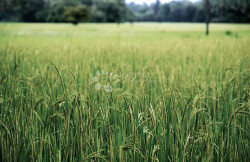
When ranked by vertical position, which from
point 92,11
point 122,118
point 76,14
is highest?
point 92,11

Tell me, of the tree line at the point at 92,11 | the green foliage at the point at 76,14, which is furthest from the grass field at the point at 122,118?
the green foliage at the point at 76,14

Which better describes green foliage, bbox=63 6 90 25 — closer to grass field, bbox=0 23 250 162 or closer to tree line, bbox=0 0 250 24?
tree line, bbox=0 0 250 24

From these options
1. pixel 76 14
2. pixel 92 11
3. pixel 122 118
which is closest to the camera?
pixel 122 118

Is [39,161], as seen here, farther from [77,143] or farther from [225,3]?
[225,3]

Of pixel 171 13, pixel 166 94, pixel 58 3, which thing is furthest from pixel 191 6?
pixel 166 94

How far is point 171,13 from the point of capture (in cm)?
6431
